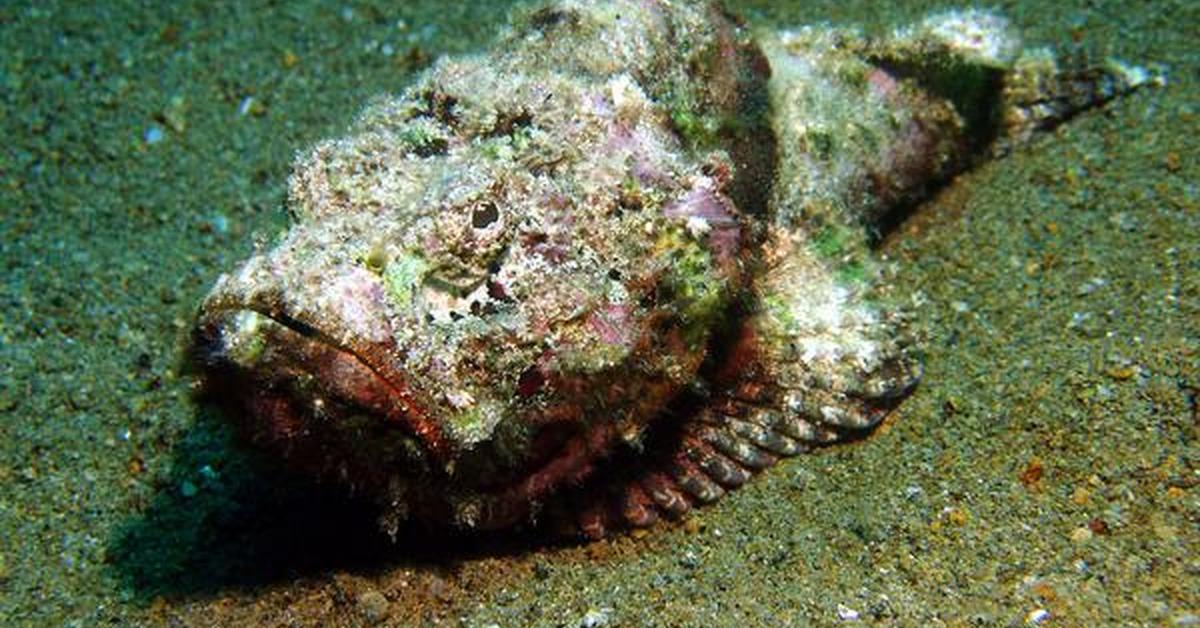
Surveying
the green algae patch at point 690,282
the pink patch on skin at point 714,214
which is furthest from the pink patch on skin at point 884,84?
the green algae patch at point 690,282

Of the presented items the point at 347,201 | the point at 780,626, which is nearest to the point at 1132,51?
the point at 780,626

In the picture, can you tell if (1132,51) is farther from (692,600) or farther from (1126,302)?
(692,600)

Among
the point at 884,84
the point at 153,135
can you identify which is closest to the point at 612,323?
the point at 884,84

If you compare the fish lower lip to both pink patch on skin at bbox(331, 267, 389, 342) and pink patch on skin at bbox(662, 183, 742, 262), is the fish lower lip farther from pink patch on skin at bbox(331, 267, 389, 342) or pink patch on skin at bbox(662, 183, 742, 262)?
pink patch on skin at bbox(662, 183, 742, 262)

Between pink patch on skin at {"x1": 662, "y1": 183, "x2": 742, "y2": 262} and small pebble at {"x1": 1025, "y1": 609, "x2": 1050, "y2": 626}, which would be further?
pink patch on skin at {"x1": 662, "y1": 183, "x2": 742, "y2": 262}

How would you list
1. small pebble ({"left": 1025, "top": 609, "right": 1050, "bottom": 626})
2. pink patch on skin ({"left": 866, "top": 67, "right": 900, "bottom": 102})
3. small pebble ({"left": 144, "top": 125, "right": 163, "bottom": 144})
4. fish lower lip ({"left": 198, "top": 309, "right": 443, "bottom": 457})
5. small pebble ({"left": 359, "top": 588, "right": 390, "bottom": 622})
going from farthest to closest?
1. small pebble ({"left": 144, "top": 125, "right": 163, "bottom": 144})
2. pink patch on skin ({"left": 866, "top": 67, "right": 900, "bottom": 102})
3. small pebble ({"left": 359, "top": 588, "right": 390, "bottom": 622})
4. small pebble ({"left": 1025, "top": 609, "right": 1050, "bottom": 626})
5. fish lower lip ({"left": 198, "top": 309, "right": 443, "bottom": 457})

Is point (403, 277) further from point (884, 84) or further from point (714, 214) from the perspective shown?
point (884, 84)

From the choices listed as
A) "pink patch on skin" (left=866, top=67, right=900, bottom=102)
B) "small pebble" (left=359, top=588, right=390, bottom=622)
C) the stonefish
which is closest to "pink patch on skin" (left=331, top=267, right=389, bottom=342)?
the stonefish
